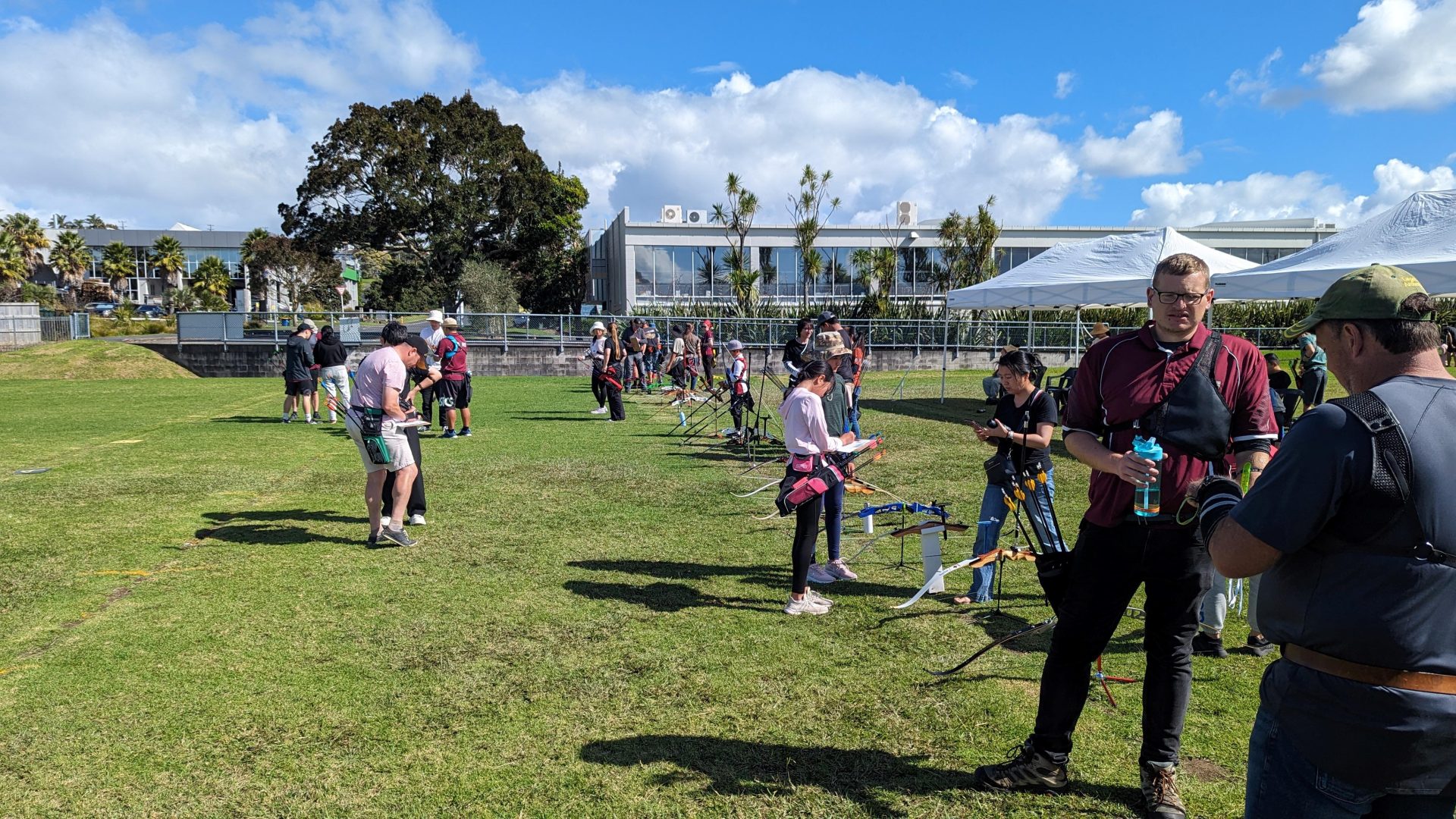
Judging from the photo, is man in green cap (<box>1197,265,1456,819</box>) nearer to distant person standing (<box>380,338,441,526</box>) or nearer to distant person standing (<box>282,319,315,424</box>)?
distant person standing (<box>380,338,441,526</box>)

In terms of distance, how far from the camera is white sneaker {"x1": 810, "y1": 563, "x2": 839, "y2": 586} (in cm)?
628

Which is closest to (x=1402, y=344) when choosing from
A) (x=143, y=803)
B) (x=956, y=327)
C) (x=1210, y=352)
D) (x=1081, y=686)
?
(x=1210, y=352)

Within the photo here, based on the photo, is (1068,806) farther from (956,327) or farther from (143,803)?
(956,327)

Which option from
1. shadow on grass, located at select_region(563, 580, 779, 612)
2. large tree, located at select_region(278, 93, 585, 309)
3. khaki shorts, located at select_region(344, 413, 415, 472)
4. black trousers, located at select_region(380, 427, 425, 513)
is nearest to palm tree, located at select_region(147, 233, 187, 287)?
large tree, located at select_region(278, 93, 585, 309)

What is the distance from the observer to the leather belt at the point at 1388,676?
1.84m

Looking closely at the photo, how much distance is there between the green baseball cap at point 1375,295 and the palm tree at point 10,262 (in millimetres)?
67757

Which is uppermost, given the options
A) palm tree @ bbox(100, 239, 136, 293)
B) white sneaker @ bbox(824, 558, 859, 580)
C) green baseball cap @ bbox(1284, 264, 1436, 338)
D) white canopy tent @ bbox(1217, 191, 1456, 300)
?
palm tree @ bbox(100, 239, 136, 293)

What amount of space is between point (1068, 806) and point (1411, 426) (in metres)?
2.18

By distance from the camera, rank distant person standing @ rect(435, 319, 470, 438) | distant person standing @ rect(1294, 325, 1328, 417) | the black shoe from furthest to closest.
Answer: distant person standing @ rect(435, 319, 470, 438), distant person standing @ rect(1294, 325, 1328, 417), the black shoe

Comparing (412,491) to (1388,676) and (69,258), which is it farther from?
(69,258)

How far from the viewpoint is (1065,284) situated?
16.5 metres

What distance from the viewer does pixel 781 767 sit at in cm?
371

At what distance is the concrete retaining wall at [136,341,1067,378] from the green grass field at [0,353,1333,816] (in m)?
21.3

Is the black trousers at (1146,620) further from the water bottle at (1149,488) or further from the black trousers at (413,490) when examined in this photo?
the black trousers at (413,490)
